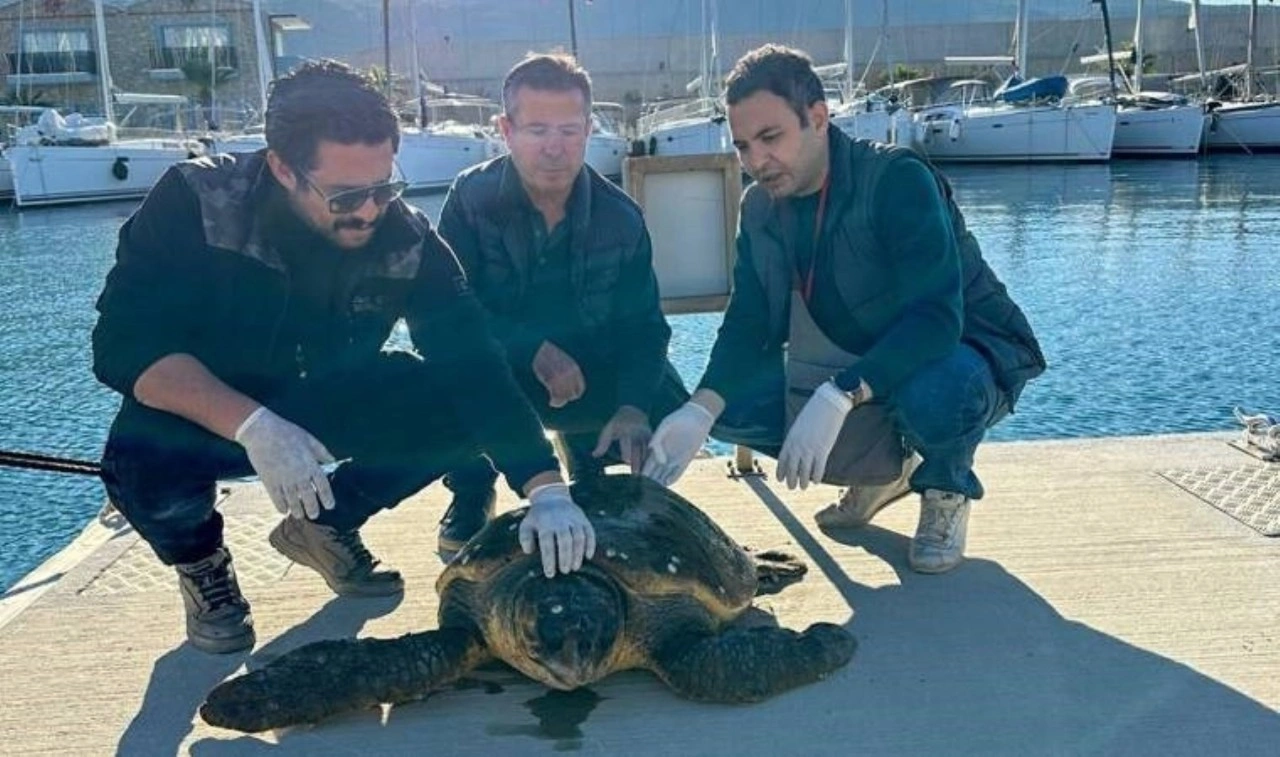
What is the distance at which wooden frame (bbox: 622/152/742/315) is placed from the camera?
15.0ft

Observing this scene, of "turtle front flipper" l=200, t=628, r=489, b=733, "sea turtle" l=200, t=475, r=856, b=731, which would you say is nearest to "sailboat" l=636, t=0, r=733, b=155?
"sea turtle" l=200, t=475, r=856, b=731

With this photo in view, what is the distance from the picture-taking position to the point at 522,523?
2.60 m

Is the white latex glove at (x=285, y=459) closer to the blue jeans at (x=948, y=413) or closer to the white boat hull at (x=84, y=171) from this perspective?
the blue jeans at (x=948, y=413)

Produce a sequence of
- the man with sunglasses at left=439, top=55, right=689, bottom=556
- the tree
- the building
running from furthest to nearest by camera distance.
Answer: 1. the building
2. the tree
3. the man with sunglasses at left=439, top=55, right=689, bottom=556

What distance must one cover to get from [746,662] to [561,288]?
1474 millimetres

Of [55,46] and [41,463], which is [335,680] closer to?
[41,463]

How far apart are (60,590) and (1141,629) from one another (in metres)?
3.01

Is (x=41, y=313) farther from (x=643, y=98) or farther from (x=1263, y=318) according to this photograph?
(x=643, y=98)

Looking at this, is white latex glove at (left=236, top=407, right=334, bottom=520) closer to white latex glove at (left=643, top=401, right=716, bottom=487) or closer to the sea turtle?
the sea turtle

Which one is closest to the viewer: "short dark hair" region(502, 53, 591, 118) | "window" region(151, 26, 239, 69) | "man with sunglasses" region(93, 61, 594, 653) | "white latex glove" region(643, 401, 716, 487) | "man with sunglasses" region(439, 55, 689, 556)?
"man with sunglasses" region(93, 61, 594, 653)

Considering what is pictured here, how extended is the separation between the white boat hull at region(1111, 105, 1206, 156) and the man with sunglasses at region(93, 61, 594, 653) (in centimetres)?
3370

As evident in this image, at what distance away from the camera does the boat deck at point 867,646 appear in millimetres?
2291

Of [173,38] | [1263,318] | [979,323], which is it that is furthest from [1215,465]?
[173,38]

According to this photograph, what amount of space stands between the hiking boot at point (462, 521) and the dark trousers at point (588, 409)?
0.8 inches
